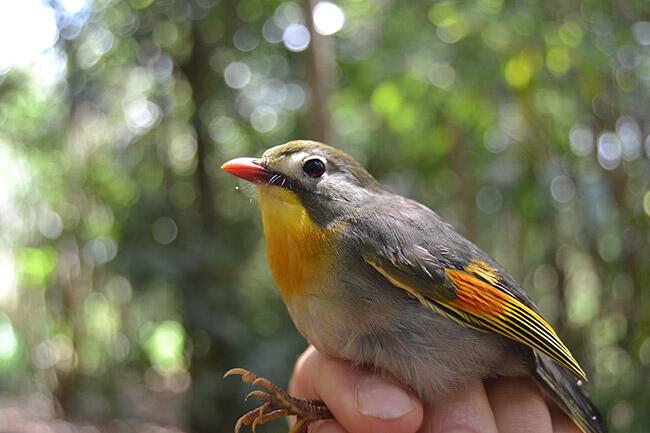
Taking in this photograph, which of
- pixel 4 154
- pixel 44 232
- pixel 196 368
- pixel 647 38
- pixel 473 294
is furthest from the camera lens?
pixel 4 154

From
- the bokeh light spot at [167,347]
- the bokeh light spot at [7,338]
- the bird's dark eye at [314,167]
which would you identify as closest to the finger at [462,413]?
the bird's dark eye at [314,167]

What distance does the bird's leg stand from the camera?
1732 millimetres

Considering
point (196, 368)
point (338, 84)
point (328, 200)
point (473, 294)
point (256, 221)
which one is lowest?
point (196, 368)

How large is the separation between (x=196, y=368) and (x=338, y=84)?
2.60m

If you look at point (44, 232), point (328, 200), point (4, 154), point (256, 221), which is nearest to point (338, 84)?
point (256, 221)

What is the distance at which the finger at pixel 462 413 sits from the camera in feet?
5.42

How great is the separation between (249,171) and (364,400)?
0.75 metres

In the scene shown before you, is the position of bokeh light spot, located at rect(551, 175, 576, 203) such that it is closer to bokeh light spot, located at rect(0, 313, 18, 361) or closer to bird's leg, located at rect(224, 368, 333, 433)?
bird's leg, located at rect(224, 368, 333, 433)

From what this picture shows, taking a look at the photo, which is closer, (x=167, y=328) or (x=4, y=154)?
(x=167, y=328)

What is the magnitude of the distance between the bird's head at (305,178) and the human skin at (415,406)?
475 millimetres

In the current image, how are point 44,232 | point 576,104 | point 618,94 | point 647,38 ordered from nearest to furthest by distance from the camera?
point 647,38 → point 618,94 → point 576,104 → point 44,232

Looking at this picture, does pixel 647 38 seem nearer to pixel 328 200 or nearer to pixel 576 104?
pixel 576 104

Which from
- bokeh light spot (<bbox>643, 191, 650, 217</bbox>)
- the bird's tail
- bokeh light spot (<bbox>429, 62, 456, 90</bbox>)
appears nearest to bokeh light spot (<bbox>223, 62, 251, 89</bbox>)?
bokeh light spot (<bbox>429, 62, 456, 90</bbox>)

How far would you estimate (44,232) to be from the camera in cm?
720
